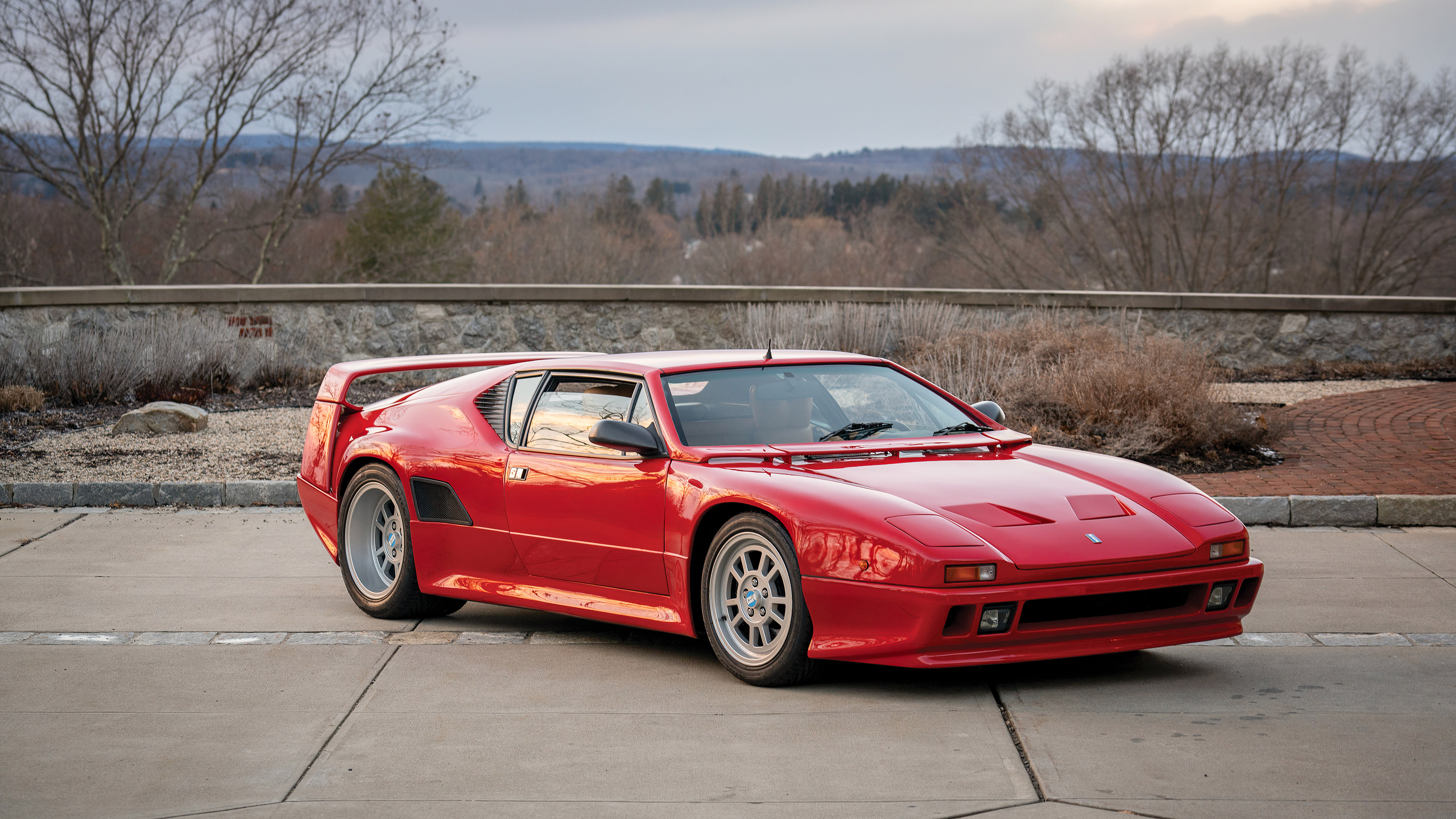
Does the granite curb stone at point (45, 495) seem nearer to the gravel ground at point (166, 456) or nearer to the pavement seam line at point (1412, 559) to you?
the gravel ground at point (166, 456)

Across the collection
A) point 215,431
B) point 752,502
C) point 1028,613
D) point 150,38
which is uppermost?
point 150,38

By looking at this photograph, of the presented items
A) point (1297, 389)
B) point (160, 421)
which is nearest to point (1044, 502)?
point (160, 421)

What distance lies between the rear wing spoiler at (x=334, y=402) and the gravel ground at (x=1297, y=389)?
27.5ft

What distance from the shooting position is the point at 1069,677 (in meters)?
4.76

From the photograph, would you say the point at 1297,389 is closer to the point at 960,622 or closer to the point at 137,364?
the point at 960,622

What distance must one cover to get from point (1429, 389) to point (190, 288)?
14589 mm

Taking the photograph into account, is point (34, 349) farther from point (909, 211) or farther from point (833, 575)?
point (909, 211)

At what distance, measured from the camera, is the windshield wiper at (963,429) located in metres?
5.47

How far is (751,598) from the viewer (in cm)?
468

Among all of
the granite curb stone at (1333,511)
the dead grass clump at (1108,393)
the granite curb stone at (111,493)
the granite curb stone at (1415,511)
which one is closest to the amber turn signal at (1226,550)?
the granite curb stone at (1333,511)

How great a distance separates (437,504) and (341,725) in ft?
5.42

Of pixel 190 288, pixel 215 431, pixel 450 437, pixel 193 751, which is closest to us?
pixel 193 751

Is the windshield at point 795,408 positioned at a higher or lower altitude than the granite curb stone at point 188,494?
higher

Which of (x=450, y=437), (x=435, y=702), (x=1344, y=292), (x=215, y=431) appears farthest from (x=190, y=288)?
(x=1344, y=292)
